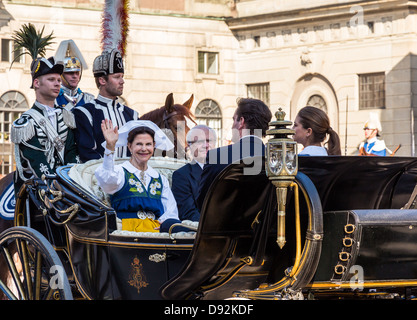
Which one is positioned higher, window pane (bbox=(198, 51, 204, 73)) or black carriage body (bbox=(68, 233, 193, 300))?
window pane (bbox=(198, 51, 204, 73))

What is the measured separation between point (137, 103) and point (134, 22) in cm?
231

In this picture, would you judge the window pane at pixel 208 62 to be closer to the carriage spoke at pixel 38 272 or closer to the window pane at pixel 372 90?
the window pane at pixel 372 90

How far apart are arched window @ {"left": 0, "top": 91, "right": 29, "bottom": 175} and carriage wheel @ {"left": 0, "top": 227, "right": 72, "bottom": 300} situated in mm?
19522

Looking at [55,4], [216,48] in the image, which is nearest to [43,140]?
[55,4]

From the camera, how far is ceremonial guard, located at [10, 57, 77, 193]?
6.66 m

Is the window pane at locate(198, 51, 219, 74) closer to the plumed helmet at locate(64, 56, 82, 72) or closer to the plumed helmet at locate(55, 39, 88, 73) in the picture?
the plumed helmet at locate(55, 39, 88, 73)

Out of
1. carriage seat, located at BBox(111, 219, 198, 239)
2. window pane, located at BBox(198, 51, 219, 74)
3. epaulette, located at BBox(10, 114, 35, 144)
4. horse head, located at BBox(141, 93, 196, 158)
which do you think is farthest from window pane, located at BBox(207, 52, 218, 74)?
carriage seat, located at BBox(111, 219, 198, 239)

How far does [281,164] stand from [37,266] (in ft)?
6.70

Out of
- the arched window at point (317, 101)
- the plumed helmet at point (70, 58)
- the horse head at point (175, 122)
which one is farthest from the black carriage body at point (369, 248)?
the arched window at point (317, 101)

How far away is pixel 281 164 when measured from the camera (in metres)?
4.27

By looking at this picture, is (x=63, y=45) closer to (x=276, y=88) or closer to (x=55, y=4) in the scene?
(x=55, y=4)

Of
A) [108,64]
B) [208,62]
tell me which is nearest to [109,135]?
[108,64]

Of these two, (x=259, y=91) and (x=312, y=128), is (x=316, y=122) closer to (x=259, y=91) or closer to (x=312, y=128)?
(x=312, y=128)

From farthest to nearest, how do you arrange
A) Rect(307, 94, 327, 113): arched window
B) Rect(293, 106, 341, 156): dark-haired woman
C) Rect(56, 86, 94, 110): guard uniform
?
Rect(307, 94, 327, 113): arched window
Rect(56, 86, 94, 110): guard uniform
Rect(293, 106, 341, 156): dark-haired woman
